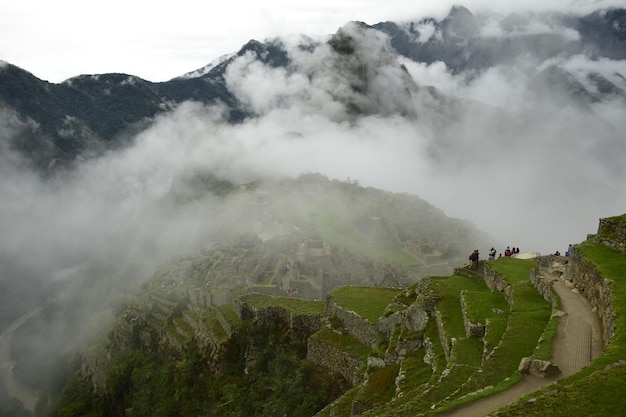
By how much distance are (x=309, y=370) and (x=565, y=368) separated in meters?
12.6

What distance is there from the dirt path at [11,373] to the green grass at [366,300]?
47.5 metres

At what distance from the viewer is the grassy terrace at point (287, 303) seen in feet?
86.4

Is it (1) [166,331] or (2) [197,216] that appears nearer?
(1) [166,331]

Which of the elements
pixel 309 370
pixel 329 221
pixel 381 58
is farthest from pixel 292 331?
pixel 381 58

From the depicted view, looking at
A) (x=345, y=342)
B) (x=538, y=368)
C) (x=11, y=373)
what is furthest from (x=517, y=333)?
(x=11, y=373)

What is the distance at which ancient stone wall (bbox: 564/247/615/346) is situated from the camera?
43.3ft

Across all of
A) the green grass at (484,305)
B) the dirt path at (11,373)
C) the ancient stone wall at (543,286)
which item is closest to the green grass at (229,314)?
the green grass at (484,305)

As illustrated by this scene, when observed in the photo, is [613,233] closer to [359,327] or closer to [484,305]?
[484,305]

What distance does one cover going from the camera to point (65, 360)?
169 ft

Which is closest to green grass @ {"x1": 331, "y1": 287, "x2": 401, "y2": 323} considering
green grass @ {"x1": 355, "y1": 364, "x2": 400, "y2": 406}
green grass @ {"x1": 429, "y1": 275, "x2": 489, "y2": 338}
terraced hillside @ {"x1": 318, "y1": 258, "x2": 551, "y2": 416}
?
terraced hillside @ {"x1": 318, "y1": 258, "x2": 551, "y2": 416}

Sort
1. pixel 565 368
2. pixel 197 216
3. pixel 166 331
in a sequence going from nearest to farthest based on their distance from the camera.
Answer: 1. pixel 565 368
2. pixel 166 331
3. pixel 197 216

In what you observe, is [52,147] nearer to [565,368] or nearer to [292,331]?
[292,331]

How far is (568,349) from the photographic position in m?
12.8

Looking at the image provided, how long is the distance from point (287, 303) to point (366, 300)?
5120 millimetres
